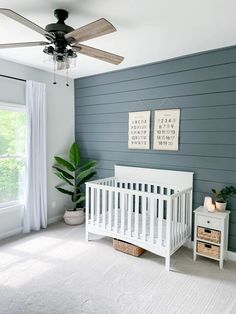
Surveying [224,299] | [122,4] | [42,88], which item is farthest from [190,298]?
[42,88]

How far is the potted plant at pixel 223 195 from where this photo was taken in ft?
9.02

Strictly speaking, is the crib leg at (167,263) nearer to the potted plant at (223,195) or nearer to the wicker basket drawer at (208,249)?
the wicker basket drawer at (208,249)

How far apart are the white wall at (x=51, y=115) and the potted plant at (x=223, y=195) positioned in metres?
2.59

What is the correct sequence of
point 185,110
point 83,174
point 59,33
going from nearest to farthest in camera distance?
1. point 59,33
2. point 185,110
3. point 83,174

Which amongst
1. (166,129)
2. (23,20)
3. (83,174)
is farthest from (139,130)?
(23,20)

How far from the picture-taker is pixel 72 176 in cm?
414

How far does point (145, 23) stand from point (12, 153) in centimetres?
252

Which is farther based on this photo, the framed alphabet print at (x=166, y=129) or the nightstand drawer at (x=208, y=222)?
the framed alphabet print at (x=166, y=129)

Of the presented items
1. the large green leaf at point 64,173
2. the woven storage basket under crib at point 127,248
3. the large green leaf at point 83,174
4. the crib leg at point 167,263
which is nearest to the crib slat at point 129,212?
the woven storage basket under crib at point 127,248

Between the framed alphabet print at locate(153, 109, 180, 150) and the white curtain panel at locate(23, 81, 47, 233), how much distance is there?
174 centimetres

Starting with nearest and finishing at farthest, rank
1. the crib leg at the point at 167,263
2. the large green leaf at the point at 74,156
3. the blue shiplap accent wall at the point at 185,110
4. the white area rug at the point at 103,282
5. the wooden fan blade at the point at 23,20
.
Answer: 1. the wooden fan blade at the point at 23,20
2. the white area rug at the point at 103,282
3. the crib leg at the point at 167,263
4. the blue shiplap accent wall at the point at 185,110
5. the large green leaf at the point at 74,156

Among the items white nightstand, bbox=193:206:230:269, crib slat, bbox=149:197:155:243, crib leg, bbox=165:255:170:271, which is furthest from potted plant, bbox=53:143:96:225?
white nightstand, bbox=193:206:230:269

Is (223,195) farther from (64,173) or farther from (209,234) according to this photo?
(64,173)

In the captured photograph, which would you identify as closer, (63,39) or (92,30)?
(92,30)
